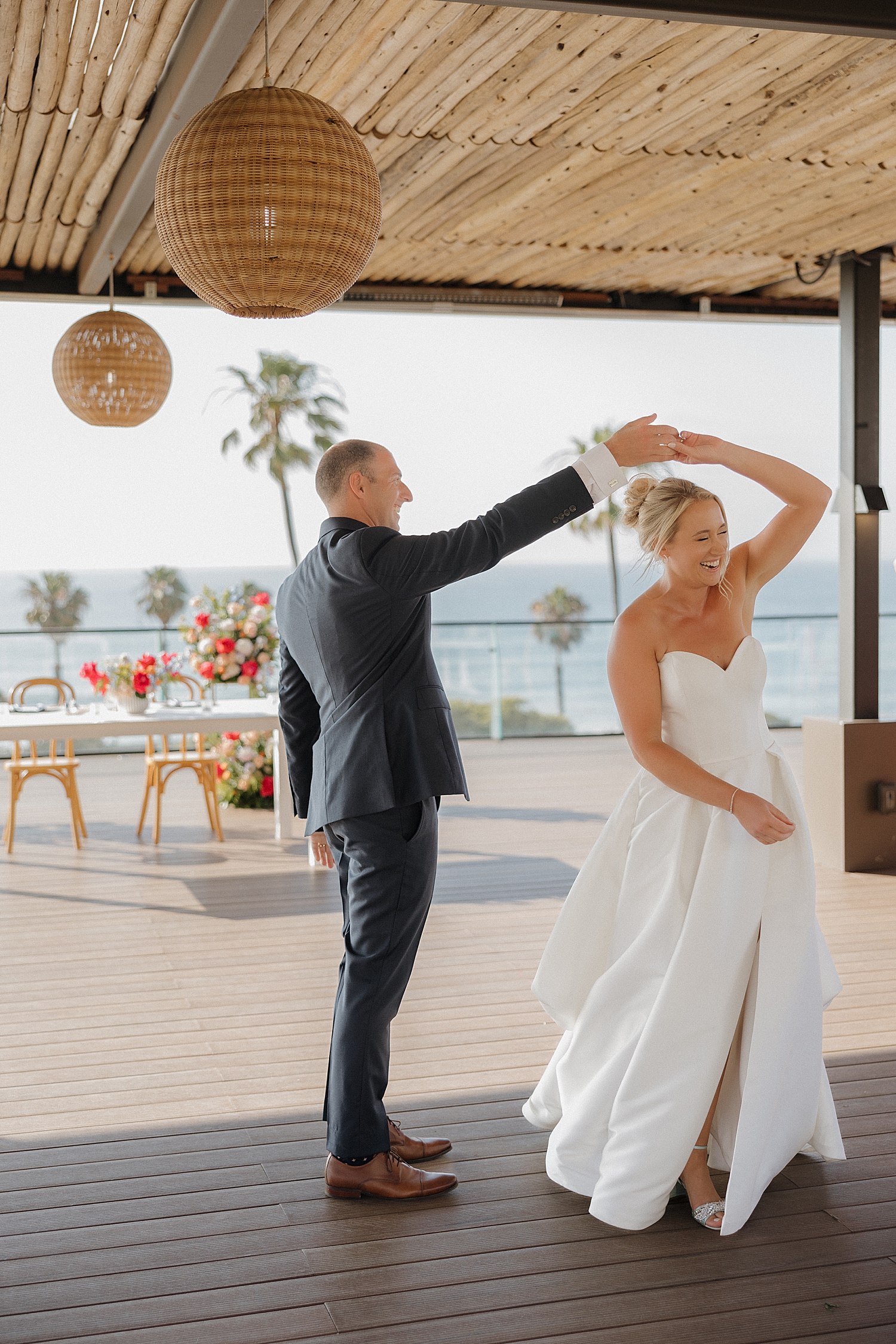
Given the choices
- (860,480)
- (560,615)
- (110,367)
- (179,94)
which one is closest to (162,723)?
(110,367)

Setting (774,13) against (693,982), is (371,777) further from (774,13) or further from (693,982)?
(774,13)

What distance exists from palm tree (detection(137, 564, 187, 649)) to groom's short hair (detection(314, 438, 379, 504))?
127 ft

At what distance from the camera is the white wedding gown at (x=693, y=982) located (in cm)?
270

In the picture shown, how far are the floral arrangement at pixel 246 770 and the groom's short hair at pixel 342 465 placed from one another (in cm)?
535

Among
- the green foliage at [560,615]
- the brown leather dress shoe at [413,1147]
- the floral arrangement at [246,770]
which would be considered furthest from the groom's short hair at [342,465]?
the green foliage at [560,615]

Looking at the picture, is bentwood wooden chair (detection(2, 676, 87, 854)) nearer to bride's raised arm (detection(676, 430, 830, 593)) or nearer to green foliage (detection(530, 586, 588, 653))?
bride's raised arm (detection(676, 430, 830, 593))

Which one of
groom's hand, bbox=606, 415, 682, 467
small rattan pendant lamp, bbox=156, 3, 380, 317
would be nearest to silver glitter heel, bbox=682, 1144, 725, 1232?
groom's hand, bbox=606, 415, 682, 467

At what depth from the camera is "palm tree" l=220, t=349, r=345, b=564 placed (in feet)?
91.9

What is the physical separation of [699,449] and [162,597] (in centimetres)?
4045

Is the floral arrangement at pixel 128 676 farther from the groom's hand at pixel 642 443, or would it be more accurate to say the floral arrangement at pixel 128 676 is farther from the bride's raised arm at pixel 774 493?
the groom's hand at pixel 642 443

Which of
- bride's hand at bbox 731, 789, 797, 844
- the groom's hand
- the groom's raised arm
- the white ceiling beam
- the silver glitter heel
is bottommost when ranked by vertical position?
the silver glitter heel

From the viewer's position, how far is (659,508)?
2.90 metres

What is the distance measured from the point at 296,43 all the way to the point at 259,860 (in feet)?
14.2

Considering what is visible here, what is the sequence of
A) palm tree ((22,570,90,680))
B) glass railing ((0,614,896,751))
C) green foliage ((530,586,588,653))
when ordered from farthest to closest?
palm tree ((22,570,90,680)) → green foliage ((530,586,588,653)) → glass railing ((0,614,896,751))
